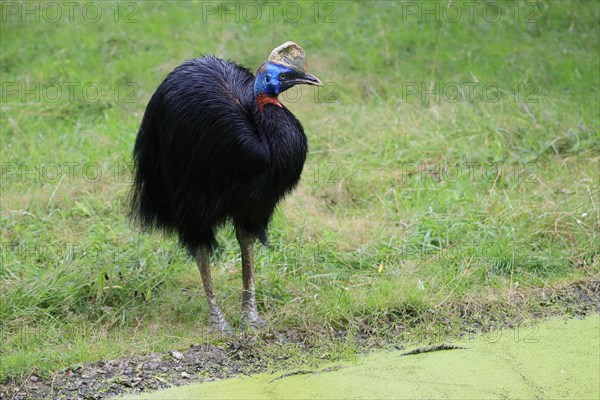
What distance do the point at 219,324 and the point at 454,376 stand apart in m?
1.29

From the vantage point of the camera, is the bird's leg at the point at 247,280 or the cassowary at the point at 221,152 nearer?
the cassowary at the point at 221,152

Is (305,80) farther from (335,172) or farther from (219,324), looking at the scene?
(335,172)

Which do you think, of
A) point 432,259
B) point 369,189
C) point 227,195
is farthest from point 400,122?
point 227,195

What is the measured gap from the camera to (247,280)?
501cm

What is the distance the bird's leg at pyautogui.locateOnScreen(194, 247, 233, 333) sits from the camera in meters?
4.91

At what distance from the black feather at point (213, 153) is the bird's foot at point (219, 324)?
0.37 meters

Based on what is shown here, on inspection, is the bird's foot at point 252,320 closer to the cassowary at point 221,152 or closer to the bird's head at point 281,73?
the cassowary at point 221,152

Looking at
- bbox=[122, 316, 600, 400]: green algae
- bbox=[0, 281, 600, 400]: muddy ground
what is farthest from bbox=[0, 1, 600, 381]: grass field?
bbox=[122, 316, 600, 400]: green algae

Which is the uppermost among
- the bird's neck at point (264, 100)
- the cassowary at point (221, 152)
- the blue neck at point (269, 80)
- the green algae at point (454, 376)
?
the blue neck at point (269, 80)

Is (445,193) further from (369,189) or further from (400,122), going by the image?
(400,122)

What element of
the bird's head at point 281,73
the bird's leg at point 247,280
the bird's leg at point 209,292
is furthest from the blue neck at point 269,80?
the bird's leg at point 209,292

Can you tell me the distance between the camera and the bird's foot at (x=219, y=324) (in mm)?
4852

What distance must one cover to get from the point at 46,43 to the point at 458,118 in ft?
12.9

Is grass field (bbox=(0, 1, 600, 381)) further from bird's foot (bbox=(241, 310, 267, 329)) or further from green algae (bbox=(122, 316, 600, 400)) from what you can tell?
green algae (bbox=(122, 316, 600, 400))
